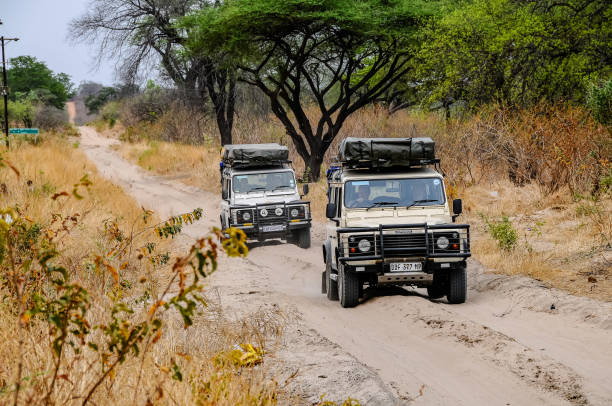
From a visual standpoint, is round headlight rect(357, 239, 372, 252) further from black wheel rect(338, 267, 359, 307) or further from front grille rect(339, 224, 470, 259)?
black wheel rect(338, 267, 359, 307)

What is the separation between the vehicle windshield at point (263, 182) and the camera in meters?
15.6

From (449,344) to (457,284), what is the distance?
2056 millimetres

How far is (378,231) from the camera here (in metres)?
9.03

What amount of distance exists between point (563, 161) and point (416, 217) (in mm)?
8087

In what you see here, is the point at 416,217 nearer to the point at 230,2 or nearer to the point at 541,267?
the point at 541,267

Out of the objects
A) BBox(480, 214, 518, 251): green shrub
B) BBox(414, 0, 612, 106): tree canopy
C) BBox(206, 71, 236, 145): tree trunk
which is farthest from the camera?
BBox(206, 71, 236, 145): tree trunk

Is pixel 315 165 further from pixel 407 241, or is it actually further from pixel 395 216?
pixel 407 241

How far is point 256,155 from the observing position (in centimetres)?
1577

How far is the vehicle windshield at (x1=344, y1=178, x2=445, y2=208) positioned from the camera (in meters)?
9.72

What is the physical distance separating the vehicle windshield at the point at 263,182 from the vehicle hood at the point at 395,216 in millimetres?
6270

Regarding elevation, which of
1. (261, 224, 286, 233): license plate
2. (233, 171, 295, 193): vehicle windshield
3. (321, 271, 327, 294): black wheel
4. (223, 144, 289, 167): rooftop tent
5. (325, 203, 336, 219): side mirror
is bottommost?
(321, 271, 327, 294): black wheel

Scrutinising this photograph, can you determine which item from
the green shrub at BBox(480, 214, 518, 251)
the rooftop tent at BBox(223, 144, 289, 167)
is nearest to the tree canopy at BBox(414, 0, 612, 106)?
the rooftop tent at BBox(223, 144, 289, 167)

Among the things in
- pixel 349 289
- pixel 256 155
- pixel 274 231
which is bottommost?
pixel 349 289

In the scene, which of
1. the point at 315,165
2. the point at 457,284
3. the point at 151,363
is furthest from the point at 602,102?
the point at 151,363
